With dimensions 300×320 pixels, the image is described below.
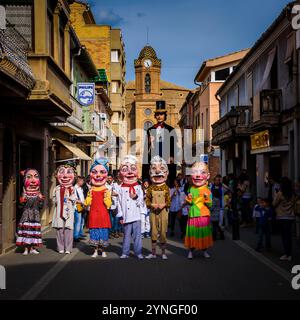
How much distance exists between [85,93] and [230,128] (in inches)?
397

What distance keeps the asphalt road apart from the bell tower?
84232 millimetres

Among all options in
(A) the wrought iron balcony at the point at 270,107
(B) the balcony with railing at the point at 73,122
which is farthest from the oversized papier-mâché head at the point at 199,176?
(B) the balcony with railing at the point at 73,122

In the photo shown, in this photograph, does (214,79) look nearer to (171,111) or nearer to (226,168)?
(226,168)

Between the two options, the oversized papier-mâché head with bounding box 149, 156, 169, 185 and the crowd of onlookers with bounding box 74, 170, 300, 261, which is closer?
the crowd of onlookers with bounding box 74, 170, 300, 261

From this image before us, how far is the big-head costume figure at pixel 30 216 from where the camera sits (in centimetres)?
1232

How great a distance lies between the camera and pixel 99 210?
38.1 ft

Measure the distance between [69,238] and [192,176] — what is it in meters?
3.27

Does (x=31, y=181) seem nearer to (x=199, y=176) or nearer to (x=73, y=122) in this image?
(x=199, y=176)

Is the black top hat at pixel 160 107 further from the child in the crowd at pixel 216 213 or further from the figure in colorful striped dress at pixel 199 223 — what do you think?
the figure in colorful striped dress at pixel 199 223

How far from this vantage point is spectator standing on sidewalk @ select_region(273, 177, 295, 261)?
36.2 feet

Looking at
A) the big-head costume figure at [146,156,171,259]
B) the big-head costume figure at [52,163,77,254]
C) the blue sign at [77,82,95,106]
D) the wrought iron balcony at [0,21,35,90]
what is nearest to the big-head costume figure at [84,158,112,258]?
the big-head costume figure at [52,163,77,254]

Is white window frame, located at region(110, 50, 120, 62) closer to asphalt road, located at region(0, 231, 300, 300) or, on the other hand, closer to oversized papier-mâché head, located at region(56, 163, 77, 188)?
oversized papier-mâché head, located at region(56, 163, 77, 188)

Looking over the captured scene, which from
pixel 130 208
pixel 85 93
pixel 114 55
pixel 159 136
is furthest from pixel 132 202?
Answer: pixel 114 55
